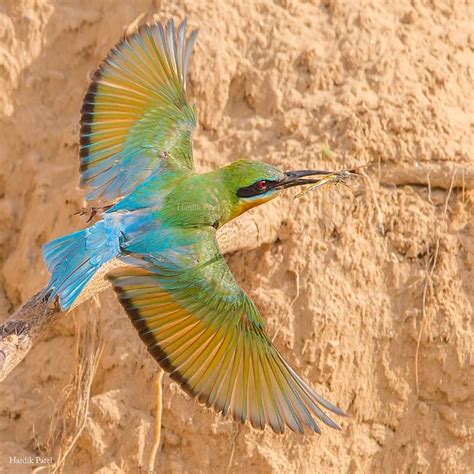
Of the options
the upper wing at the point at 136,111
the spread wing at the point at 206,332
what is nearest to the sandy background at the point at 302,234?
the upper wing at the point at 136,111

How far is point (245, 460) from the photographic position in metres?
3.23

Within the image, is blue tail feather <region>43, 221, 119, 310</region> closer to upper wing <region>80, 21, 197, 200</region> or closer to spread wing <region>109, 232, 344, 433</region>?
spread wing <region>109, 232, 344, 433</region>

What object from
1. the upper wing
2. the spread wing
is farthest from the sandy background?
the spread wing

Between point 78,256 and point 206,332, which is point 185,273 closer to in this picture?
point 206,332

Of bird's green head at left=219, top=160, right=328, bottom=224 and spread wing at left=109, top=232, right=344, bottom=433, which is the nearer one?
spread wing at left=109, top=232, right=344, bottom=433

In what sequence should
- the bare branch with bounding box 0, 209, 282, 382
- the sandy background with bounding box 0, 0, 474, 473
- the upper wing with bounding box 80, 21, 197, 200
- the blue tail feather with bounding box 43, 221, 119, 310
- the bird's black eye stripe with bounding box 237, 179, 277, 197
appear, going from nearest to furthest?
1. the bare branch with bounding box 0, 209, 282, 382
2. the blue tail feather with bounding box 43, 221, 119, 310
3. the bird's black eye stripe with bounding box 237, 179, 277, 197
4. the upper wing with bounding box 80, 21, 197, 200
5. the sandy background with bounding box 0, 0, 474, 473

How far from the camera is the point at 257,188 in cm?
280

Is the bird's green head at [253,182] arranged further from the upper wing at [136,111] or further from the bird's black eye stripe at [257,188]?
the upper wing at [136,111]

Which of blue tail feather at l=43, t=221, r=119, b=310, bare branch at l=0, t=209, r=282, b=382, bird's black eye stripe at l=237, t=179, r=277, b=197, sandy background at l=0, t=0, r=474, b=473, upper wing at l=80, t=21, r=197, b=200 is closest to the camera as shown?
bare branch at l=0, t=209, r=282, b=382

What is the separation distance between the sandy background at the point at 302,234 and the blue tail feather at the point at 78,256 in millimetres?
641

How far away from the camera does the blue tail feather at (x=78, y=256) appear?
99.3 inches

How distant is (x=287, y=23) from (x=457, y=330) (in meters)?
1.13

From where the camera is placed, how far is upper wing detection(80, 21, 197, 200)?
118 inches

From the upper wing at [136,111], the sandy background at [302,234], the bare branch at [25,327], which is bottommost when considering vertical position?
the sandy background at [302,234]
